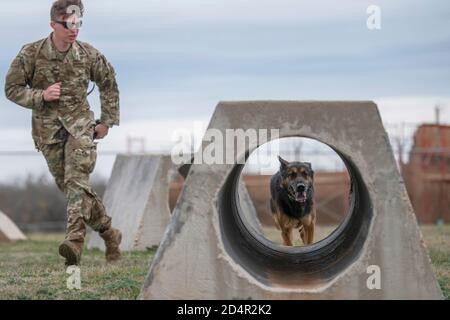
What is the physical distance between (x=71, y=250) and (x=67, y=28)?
204 centimetres

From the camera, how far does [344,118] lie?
603 centimetres

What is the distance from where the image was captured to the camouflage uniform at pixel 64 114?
7.96 metres

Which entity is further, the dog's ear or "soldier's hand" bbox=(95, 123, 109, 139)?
the dog's ear

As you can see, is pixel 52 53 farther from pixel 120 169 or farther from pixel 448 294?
pixel 120 169

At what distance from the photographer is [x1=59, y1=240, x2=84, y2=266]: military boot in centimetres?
773

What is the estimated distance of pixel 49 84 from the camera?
26.7 feet

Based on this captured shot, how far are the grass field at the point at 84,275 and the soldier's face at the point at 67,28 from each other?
2.21m

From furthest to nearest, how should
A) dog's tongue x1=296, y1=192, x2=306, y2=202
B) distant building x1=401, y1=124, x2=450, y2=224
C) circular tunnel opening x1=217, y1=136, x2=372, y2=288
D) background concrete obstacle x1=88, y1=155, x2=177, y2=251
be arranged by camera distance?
distant building x1=401, y1=124, x2=450, y2=224, background concrete obstacle x1=88, y1=155, x2=177, y2=251, dog's tongue x1=296, y1=192, x2=306, y2=202, circular tunnel opening x1=217, y1=136, x2=372, y2=288

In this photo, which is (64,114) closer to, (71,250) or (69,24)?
(69,24)

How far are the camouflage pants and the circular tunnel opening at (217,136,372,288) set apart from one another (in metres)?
1.39
